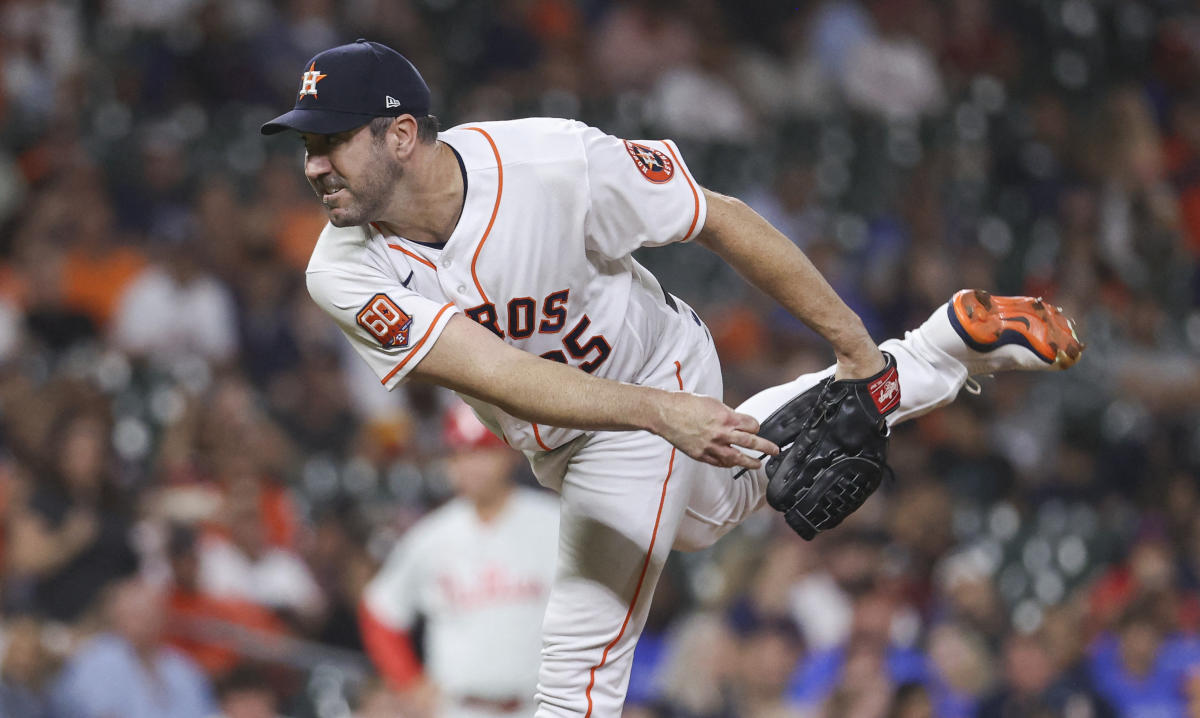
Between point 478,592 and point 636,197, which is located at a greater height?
point 636,197

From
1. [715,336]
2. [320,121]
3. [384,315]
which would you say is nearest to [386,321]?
[384,315]

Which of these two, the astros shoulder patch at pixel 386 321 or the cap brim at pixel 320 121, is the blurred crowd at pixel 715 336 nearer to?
the astros shoulder patch at pixel 386 321

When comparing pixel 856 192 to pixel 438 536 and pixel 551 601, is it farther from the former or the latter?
pixel 551 601

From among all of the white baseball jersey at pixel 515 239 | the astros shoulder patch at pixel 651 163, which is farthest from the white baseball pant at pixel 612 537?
the astros shoulder patch at pixel 651 163

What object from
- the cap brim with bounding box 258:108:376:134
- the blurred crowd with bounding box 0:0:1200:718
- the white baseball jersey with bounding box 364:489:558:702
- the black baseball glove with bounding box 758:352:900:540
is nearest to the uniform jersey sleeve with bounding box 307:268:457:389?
the cap brim with bounding box 258:108:376:134

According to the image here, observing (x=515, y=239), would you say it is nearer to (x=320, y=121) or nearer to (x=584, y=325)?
(x=584, y=325)

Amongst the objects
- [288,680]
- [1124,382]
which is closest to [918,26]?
[1124,382]
